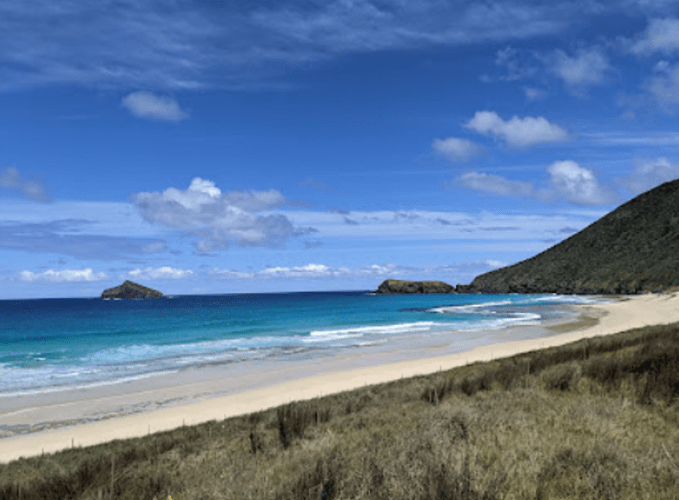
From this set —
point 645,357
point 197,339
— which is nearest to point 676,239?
point 197,339

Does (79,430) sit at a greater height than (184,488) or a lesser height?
lesser

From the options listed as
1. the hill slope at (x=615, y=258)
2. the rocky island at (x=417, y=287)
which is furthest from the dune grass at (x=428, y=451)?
the rocky island at (x=417, y=287)

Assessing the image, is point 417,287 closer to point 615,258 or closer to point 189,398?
point 615,258

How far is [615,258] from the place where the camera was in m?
120

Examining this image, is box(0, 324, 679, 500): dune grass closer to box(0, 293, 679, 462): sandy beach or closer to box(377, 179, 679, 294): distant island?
box(0, 293, 679, 462): sandy beach

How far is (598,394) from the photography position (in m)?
8.78

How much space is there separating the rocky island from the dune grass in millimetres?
172413

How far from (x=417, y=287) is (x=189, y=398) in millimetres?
168000

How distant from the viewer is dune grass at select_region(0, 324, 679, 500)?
450 centimetres

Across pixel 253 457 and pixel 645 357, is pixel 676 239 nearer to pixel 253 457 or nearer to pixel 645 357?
pixel 645 357

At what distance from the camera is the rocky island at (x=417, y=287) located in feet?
592

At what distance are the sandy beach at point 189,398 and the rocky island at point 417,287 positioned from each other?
157176 millimetres

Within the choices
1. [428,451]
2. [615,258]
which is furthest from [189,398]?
[615,258]

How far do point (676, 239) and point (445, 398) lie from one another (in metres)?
119
